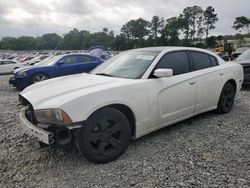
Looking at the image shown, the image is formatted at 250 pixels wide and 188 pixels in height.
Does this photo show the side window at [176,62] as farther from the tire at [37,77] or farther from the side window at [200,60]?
the tire at [37,77]

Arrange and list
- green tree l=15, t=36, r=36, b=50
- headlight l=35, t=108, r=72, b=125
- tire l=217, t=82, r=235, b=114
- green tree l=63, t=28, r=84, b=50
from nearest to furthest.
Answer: headlight l=35, t=108, r=72, b=125, tire l=217, t=82, r=235, b=114, green tree l=63, t=28, r=84, b=50, green tree l=15, t=36, r=36, b=50

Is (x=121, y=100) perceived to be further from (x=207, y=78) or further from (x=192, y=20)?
(x=192, y=20)

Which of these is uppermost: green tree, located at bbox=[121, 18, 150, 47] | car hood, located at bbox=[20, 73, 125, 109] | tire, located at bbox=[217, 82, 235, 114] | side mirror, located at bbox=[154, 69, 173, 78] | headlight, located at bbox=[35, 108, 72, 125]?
green tree, located at bbox=[121, 18, 150, 47]

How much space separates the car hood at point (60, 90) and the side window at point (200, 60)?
1.64 meters

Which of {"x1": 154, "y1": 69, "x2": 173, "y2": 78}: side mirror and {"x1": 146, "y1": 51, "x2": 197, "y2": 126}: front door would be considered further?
{"x1": 146, "y1": 51, "x2": 197, "y2": 126}: front door

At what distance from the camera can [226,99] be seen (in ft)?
17.1

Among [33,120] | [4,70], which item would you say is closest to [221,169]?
[33,120]

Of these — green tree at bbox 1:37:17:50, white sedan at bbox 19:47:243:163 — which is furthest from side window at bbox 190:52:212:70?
green tree at bbox 1:37:17:50

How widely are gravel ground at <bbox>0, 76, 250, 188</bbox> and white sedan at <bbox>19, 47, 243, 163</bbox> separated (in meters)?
0.26

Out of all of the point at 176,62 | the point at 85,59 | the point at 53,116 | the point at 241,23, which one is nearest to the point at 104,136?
the point at 53,116

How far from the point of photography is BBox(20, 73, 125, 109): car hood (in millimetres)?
3055

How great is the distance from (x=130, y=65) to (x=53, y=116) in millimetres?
1588

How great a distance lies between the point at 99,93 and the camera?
3119 millimetres

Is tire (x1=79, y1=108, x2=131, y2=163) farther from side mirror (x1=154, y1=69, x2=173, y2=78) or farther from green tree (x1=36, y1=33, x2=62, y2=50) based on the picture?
green tree (x1=36, y1=33, x2=62, y2=50)
